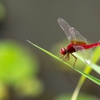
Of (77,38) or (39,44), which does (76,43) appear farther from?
(39,44)

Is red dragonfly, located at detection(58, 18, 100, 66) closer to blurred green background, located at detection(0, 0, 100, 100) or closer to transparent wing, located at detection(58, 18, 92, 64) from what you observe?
transparent wing, located at detection(58, 18, 92, 64)

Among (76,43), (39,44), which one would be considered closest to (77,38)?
(76,43)

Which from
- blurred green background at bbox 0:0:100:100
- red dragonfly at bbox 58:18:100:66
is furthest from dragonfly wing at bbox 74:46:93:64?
blurred green background at bbox 0:0:100:100

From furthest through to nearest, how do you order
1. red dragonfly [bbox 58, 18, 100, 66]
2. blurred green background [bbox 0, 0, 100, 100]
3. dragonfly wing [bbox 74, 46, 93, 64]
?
blurred green background [bbox 0, 0, 100, 100] < red dragonfly [bbox 58, 18, 100, 66] < dragonfly wing [bbox 74, 46, 93, 64]

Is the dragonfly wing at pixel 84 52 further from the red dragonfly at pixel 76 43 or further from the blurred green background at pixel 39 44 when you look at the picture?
the blurred green background at pixel 39 44

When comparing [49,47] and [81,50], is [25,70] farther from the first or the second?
[81,50]

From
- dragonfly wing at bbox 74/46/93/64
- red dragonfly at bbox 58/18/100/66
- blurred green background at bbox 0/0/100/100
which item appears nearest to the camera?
dragonfly wing at bbox 74/46/93/64

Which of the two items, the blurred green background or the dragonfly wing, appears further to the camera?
the blurred green background

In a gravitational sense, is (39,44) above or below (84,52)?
below

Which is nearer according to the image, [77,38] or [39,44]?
[77,38]
